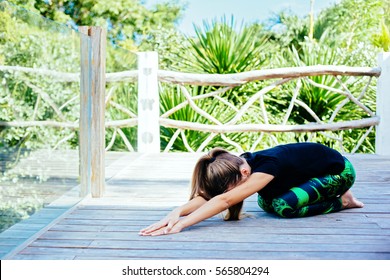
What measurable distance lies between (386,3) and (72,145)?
1740cm

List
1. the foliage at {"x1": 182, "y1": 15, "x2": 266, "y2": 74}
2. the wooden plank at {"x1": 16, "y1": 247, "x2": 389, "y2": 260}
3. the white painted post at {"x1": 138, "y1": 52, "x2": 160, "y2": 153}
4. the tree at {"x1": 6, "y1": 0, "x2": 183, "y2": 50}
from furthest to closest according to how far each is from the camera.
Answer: the tree at {"x1": 6, "y1": 0, "x2": 183, "y2": 50}
the foliage at {"x1": 182, "y1": 15, "x2": 266, "y2": 74}
the white painted post at {"x1": 138, "y1": 52, "x2": 160, "y2": 153}
the wooden plank at {"x1": 16, "y1": 247, "x2": 389, "y2": 260}

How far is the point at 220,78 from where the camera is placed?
6602mm

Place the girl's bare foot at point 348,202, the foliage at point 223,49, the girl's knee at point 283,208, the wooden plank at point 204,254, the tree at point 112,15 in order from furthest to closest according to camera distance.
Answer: the tree at point 112,15
the foliage at point 223,49
the girl's bare foot at point 348,202
the girl's knee at point 283,208
the wooden plank at point 204,254

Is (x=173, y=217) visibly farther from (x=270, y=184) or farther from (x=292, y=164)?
(x=292, y=164)

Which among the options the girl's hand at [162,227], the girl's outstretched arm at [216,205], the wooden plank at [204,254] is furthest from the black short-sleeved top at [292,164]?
the wooden plank at [204,254]

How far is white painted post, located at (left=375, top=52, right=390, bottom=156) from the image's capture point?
6.26 meters

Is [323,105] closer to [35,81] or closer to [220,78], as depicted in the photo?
[220,78]

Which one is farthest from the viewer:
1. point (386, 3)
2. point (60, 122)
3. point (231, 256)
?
Result: point (386, 3)

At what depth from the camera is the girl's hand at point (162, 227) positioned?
2.91 metres

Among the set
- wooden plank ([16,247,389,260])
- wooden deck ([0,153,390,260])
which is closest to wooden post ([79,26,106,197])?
wooden deck ([0,153,390,260])

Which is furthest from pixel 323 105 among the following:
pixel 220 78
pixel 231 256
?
pixel 231 256

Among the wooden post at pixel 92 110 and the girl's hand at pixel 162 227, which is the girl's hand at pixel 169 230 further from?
the wooden post at pixel 92 110

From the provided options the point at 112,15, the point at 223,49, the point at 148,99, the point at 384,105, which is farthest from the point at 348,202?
the point at 112,15

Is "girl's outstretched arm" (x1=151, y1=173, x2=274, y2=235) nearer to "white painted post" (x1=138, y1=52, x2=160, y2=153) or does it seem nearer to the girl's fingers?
the girl's fingers
